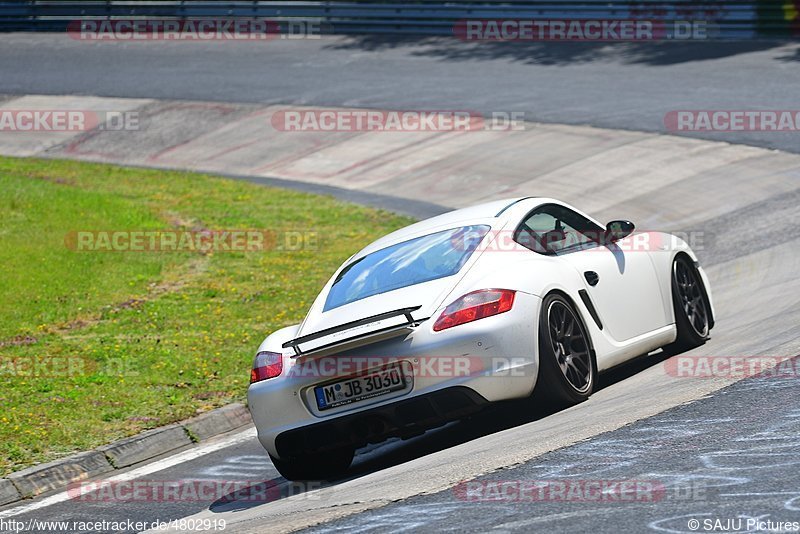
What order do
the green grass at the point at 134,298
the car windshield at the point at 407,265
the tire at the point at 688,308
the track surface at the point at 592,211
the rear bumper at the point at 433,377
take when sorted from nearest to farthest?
the track surface at the point at 592,211 < the rear bumper at the point at 433,377 < the car windshield at the point at 407,265 < the tire at the point at 688,308 < the green grass at the point at 134,298

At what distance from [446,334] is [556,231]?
182cm

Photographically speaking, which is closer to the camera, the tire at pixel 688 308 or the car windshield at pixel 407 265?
the car windshield at pixel 407 265

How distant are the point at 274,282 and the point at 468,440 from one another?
7.03 metres

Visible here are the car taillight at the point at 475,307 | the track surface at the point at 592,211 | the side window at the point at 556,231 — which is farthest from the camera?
the side window at the point at 556,231

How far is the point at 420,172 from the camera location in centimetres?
2033

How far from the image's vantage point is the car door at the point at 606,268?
8.37 meters

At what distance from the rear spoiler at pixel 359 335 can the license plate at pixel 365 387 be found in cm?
19

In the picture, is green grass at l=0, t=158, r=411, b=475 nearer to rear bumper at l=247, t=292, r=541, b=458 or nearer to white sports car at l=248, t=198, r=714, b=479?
white sports car at l=248, t=198, r=714, b=479

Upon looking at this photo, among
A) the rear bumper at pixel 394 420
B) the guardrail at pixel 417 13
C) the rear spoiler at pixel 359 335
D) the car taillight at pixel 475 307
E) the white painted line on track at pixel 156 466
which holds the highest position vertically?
the guardrail at pixel 417 13

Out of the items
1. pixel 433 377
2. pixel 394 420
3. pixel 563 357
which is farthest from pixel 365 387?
pixel 563 357

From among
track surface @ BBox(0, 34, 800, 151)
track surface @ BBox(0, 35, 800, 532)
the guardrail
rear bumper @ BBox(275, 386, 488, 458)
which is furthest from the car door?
the guardrail

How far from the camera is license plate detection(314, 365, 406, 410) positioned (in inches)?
283

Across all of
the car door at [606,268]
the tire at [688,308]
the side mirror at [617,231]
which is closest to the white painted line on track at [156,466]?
the car door at [606,268]

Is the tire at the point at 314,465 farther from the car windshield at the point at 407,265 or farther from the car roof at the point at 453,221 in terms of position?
the car roof at the point at 453,221
